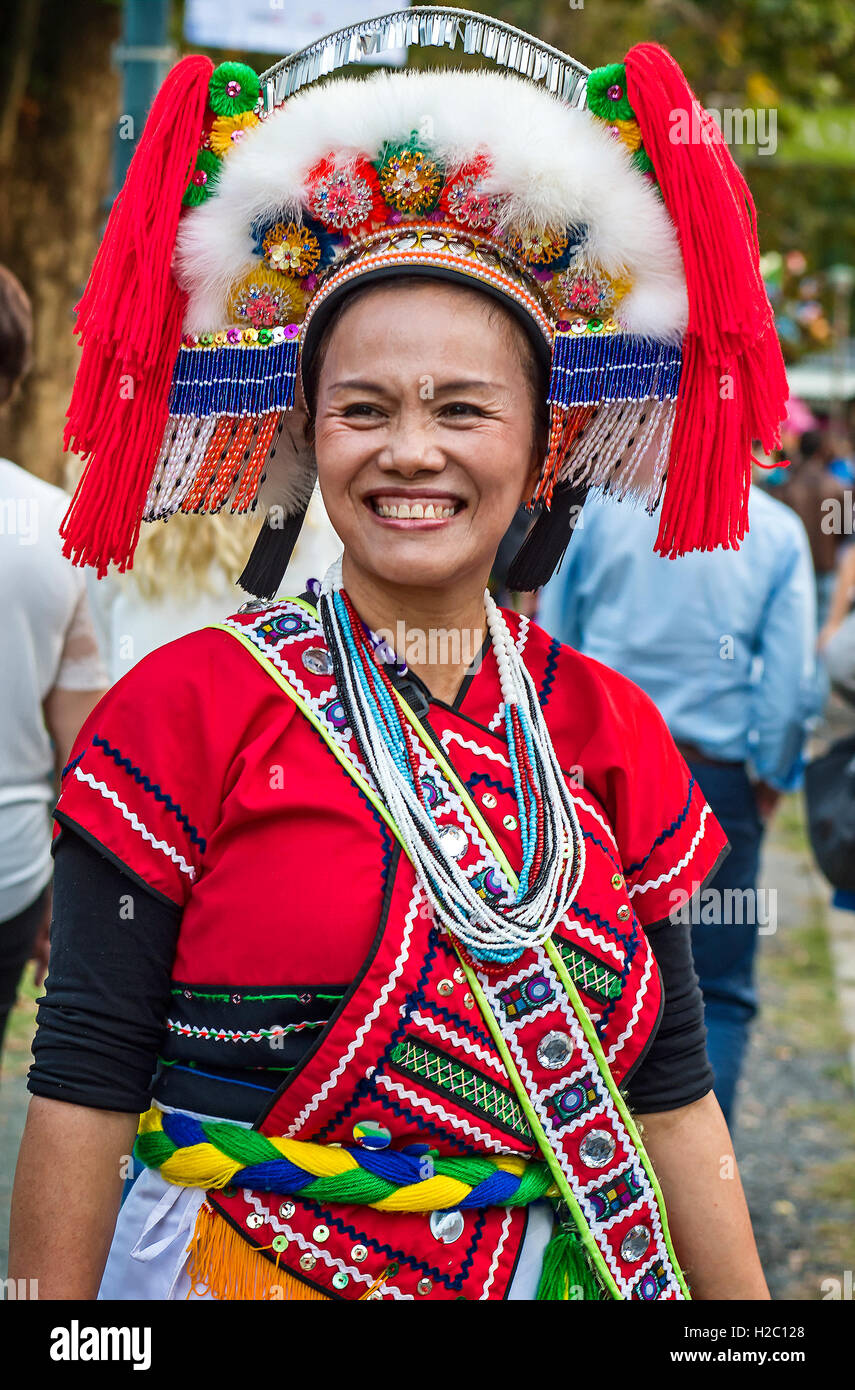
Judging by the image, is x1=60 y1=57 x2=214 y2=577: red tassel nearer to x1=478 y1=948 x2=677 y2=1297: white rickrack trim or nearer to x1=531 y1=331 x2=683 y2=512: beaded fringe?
x1=531 y1=331 x2=683 y2=512: beaded fringe

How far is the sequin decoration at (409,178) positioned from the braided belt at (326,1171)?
1073 millimetres

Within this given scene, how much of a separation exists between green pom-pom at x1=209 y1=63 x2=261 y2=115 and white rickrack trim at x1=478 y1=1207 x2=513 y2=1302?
1.32 m

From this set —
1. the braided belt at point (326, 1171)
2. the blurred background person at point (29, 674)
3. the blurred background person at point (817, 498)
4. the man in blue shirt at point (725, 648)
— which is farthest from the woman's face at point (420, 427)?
the blurred background person at point (817, 498)

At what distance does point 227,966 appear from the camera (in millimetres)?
1625

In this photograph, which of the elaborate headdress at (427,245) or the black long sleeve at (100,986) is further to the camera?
the elaborate headdress at (427,245)

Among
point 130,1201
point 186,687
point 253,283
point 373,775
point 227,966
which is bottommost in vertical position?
point 130,1201

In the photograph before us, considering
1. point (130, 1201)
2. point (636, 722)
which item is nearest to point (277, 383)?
point (636, 722)

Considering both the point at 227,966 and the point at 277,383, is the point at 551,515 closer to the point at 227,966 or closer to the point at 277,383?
the point at 277,383

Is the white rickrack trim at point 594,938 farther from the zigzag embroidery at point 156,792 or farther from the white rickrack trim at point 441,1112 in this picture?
the zigzag embroidery at point 156,792

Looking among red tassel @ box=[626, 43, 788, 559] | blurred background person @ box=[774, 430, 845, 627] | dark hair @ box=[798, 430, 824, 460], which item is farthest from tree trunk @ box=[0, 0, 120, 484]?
dark hair @ box=[798, 430, 824, 460]

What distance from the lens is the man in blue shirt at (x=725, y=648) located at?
4.06 metres

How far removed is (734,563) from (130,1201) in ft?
9.02

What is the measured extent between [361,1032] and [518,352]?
2.64ft

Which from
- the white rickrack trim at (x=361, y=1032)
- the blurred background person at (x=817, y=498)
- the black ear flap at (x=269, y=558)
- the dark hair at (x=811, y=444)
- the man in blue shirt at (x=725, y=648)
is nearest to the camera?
the white rickrack trim at (x=361, y=1032)
